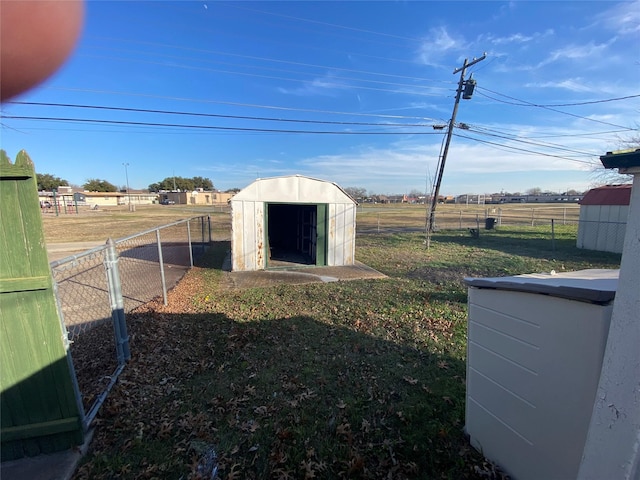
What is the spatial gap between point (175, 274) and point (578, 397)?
924cm

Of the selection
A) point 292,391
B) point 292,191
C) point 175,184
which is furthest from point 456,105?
point 175,184

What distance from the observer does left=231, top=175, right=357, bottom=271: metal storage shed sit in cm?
946

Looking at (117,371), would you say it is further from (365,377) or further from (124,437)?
(365,377)

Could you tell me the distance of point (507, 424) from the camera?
2.31m

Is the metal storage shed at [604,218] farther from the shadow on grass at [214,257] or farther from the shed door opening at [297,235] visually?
the shadow on grass at [214,257]

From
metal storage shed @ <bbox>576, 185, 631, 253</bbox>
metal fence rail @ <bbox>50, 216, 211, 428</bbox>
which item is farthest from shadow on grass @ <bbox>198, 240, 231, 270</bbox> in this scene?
metal storage shed @ <bbox>576, 185, 631, 253</bbox>

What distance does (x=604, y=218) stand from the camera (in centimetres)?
1337

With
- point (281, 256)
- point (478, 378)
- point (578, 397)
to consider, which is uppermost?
point (578, 397)

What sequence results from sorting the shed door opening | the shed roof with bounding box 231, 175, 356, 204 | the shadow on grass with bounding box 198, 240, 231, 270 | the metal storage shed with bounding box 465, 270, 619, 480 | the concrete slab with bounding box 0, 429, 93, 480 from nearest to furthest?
the metal storage shed with bounding box 465, 270, 619, 480 → the concrete slab with bounding box 0, 429, 93, 480 → the shed roof with bounding box 231, 175, 356, 204 → the shed door opening → the shadow on grass with bounding box 198, 240, 231, 270

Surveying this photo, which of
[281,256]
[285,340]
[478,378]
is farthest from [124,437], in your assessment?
[281,256]

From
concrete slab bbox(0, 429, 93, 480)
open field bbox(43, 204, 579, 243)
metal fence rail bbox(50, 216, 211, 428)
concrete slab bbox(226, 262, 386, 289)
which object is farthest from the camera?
open field bbox(43, 204, 579, 243)

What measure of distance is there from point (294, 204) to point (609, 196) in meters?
13.8

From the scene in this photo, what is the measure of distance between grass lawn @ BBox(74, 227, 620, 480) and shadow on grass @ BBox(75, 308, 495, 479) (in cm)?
1

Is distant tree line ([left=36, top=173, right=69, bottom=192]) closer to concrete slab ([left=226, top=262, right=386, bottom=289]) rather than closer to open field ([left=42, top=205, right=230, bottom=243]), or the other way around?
open field ([left=42, top=205, right=230, bottom=243])
